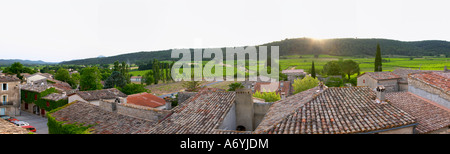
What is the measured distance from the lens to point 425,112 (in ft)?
38.3

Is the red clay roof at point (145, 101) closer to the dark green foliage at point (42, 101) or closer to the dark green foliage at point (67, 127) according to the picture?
the dark green foliage at point (42, 101)

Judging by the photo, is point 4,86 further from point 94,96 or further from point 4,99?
point 94,96

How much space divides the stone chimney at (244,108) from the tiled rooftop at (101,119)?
4.39m

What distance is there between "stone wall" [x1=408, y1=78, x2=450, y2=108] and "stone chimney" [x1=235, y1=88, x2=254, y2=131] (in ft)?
27.2

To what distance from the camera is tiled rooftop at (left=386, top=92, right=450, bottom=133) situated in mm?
10133

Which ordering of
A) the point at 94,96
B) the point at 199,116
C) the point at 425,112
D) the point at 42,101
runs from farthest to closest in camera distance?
the point at 42,101 → the point at 94,96 → the point at 199,116 → the point at 425,112

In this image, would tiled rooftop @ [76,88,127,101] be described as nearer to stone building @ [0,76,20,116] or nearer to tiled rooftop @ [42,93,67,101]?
→ tiled rooftop @ [42,93,67,101]

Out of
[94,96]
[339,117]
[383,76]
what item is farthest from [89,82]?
[339,117]

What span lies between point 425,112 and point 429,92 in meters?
2.24

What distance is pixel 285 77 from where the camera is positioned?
252ft

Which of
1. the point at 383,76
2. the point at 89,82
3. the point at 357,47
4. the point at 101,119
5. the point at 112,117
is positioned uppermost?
the point at 357,47

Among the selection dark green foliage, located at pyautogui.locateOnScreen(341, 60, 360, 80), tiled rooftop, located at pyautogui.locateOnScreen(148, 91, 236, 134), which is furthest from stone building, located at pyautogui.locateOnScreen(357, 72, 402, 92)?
dark green foliage, located at pyautogui.locateOnScreen(341, 60, 360, 80)
